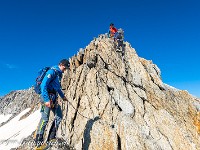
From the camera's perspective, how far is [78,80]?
31.7 m

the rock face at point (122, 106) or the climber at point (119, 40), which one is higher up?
the climber at point (119, 40)

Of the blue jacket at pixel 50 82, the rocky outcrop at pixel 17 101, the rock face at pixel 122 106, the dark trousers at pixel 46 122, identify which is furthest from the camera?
the rocky outcrop at pixel 17 101

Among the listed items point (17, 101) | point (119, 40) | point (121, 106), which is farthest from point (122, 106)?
point (17, 101)

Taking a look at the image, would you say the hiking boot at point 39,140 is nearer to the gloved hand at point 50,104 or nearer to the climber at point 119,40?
the gloved hand at point 50,104

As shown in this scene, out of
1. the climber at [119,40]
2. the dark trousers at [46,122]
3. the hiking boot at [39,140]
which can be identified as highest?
the climber at [119,40]

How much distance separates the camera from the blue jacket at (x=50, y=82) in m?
13.0

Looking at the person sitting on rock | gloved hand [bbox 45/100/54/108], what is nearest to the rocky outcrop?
the person sitting on rock

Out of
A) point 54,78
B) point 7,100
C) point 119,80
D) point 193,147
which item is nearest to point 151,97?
point 119,80

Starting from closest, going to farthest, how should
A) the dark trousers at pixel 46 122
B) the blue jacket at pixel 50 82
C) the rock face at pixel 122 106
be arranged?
1. the blue jacket at pixel 50 82
2. the dark trousers at pixel 46 122
3. the rock face at pixel 122 106

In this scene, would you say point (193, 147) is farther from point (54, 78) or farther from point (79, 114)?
point (54, 78)

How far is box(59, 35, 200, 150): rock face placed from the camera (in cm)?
2230

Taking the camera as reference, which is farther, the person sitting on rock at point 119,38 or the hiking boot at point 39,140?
the person sitting on rock at point 119,38

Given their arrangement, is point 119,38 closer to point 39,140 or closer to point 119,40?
point 119,40

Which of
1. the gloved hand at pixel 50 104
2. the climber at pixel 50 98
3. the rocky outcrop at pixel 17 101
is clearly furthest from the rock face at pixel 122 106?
the rocky outcrop at pixel 17 101
